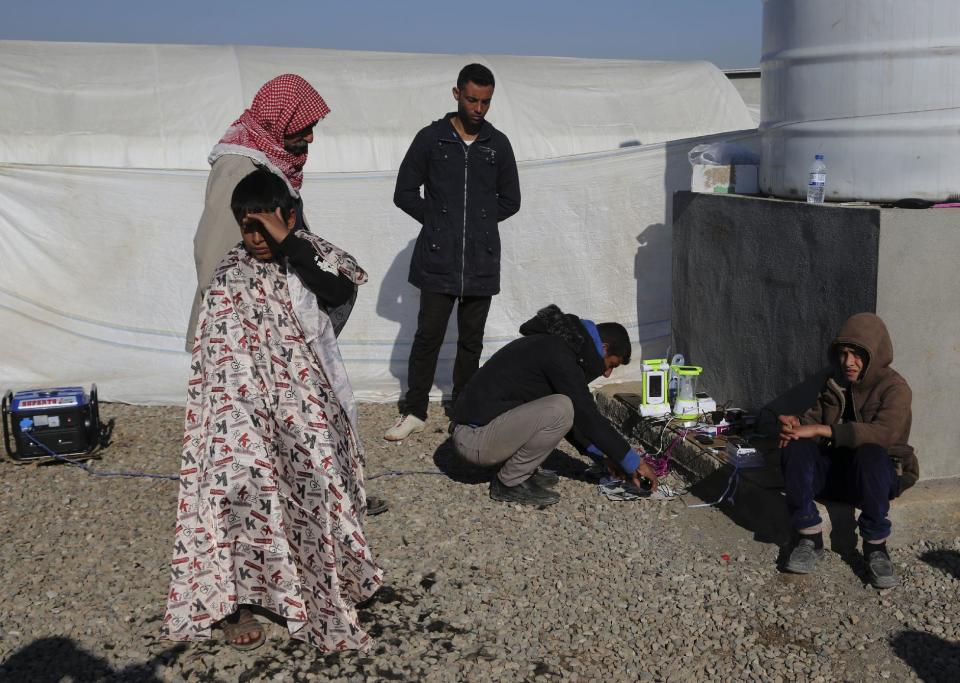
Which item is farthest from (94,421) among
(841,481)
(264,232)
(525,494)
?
(841,481)

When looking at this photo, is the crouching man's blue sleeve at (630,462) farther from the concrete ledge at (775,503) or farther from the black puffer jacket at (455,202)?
the black puffer jacket at (455,202)

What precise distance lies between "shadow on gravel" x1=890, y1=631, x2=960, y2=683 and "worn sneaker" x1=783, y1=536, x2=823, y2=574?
0.46 metres

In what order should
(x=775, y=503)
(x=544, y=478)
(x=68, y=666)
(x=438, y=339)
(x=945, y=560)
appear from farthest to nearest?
(x=438, y=339) < (x=544, y=478) < (x=775, y=503) < (x=945, y=560) < (x=68, y=666)

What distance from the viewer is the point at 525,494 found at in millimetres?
4648

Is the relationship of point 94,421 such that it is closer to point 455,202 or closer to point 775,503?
point 455,202

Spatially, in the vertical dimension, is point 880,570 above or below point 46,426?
below

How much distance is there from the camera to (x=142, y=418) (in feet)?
20.8

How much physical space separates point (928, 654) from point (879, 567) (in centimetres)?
46

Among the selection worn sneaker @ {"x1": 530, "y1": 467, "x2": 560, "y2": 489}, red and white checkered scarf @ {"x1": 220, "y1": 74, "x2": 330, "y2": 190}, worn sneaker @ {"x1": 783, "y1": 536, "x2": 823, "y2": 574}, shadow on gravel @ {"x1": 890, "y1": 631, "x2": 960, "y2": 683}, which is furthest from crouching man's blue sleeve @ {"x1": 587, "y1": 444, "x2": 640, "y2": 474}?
red and white checkered scarf @ {"x1": 220, "y1": 74, "x2": 330, "y2": 190}

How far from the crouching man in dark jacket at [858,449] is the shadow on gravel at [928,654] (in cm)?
33

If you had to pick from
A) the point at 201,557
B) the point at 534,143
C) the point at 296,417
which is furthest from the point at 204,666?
the point at 534,143

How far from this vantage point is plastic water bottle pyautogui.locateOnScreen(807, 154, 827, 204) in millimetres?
4723

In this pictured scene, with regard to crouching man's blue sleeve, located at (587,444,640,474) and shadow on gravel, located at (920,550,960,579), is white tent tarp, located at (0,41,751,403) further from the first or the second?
shadow on gravel, located at (920,550,960,579)

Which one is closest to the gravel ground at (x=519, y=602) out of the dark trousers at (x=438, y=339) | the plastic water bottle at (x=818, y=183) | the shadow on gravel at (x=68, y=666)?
the shadow on gravel at (x=68, y=666)
